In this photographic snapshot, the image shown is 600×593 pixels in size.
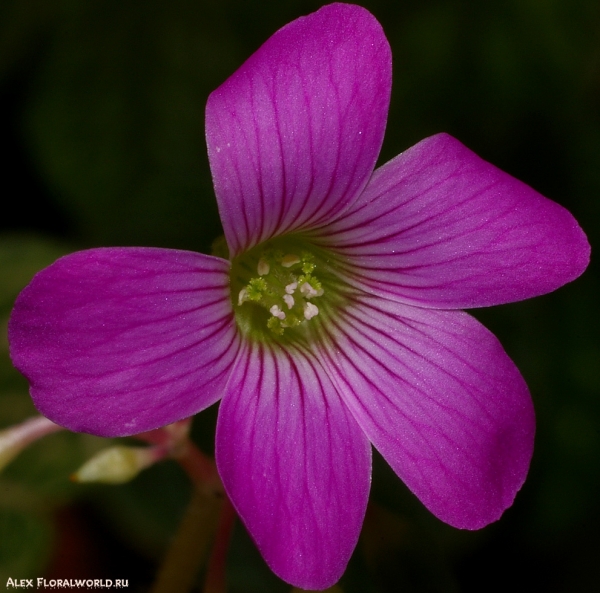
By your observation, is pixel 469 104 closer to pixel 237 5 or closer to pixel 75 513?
pixel 237 5

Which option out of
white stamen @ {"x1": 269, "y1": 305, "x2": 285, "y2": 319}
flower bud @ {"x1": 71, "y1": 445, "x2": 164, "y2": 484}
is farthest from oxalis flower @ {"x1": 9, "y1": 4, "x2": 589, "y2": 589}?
flower bud @ {"x1": 71, "y1": 445, "x2": 164, "y2": 484}

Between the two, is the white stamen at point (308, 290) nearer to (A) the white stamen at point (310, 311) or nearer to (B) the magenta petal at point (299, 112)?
(A) the white stamen at point (310, 311)

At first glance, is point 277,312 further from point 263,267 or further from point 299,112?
point 299,112

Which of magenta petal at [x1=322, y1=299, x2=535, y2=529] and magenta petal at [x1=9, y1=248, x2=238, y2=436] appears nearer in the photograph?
magenta petal at [x1=9, y1=248, x2=238, y2=436]

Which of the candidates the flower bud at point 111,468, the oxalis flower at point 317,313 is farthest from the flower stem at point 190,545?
the oxalis flower at point 317,313

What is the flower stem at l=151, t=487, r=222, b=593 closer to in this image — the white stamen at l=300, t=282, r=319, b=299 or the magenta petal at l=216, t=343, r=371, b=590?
the magenta petal at l=216, t=343, r=371, b=590

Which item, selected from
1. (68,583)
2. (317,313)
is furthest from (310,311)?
(68,583)
